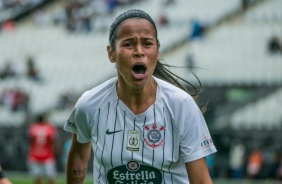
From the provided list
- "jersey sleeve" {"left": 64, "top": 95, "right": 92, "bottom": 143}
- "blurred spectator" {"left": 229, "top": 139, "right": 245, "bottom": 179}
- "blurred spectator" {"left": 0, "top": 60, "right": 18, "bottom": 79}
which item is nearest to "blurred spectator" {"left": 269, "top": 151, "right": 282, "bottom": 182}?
"blurred spectator" {"left": 229, "top": 139, "right": 245, "bottom": 179}

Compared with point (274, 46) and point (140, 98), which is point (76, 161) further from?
point (274, 46)

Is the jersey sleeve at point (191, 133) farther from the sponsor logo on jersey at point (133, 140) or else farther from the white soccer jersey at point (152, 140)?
the sponsor logo on jersey at point (133, 140)

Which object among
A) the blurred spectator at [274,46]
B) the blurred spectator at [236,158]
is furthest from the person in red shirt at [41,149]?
the blurred spectator at [274,46]

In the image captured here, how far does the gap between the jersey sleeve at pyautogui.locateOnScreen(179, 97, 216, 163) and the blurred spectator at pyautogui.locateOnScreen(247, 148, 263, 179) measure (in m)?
18.7

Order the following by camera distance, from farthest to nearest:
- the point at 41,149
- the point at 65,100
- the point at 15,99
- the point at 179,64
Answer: the point at 179,64 → the point at 15,99 → the point at 65,100 → the point at 41,149

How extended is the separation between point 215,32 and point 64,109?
7.22 meters

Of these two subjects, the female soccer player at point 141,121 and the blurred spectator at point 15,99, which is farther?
the blurred spectator at point 15,99

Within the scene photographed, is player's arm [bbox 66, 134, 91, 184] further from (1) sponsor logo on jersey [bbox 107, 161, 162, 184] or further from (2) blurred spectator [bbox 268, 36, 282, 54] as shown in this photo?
(2) blurred spectator [bbox 268, 36, 282, 54]

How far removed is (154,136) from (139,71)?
41 centimetres

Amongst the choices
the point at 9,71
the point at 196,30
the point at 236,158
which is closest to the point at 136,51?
the point at 236,158

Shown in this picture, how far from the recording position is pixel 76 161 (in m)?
5.87

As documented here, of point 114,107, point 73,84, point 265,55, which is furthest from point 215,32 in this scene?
point 114,107

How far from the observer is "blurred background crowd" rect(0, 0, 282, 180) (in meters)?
25.5

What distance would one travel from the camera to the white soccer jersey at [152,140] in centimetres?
529
